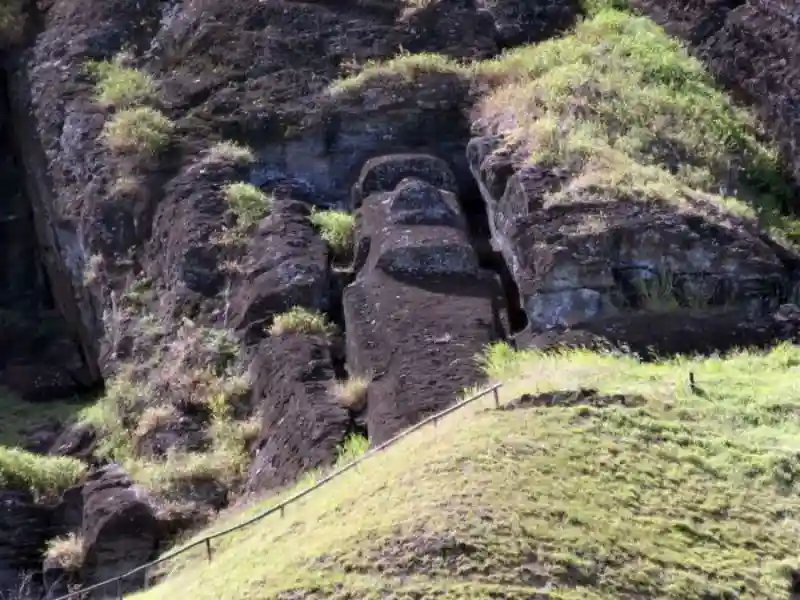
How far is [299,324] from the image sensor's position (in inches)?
730

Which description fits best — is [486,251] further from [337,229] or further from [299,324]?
[299,324]

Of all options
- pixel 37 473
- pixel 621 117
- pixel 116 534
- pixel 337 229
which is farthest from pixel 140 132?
pixel 116 534

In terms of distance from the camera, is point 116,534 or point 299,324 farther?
point 299,324

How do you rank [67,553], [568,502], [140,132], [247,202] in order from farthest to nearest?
[140,132], [247,202], [67,553], [568,502]

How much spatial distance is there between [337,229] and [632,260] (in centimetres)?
418

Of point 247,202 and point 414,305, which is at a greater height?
point 247,202

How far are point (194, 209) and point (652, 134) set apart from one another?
639 cm

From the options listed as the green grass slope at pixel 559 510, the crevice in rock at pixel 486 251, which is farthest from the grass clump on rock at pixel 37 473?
the crevice in rock at pixel 486 251

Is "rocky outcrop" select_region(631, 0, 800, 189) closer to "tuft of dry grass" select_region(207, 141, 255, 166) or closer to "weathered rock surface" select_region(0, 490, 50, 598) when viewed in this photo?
"tuft of dry grass" select_region(207, 141, 255, 166)

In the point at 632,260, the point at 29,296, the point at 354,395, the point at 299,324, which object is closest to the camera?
the point at 354,395

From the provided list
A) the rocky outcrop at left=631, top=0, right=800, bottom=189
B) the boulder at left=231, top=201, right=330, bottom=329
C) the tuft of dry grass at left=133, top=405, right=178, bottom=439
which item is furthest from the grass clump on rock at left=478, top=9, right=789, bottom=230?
the tuft of dry grass at left=133, top=405, right=178, bottom=439

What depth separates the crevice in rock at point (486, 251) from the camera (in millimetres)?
18562

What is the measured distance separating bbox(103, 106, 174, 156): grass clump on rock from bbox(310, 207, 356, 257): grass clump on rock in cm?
289

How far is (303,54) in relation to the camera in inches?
891
